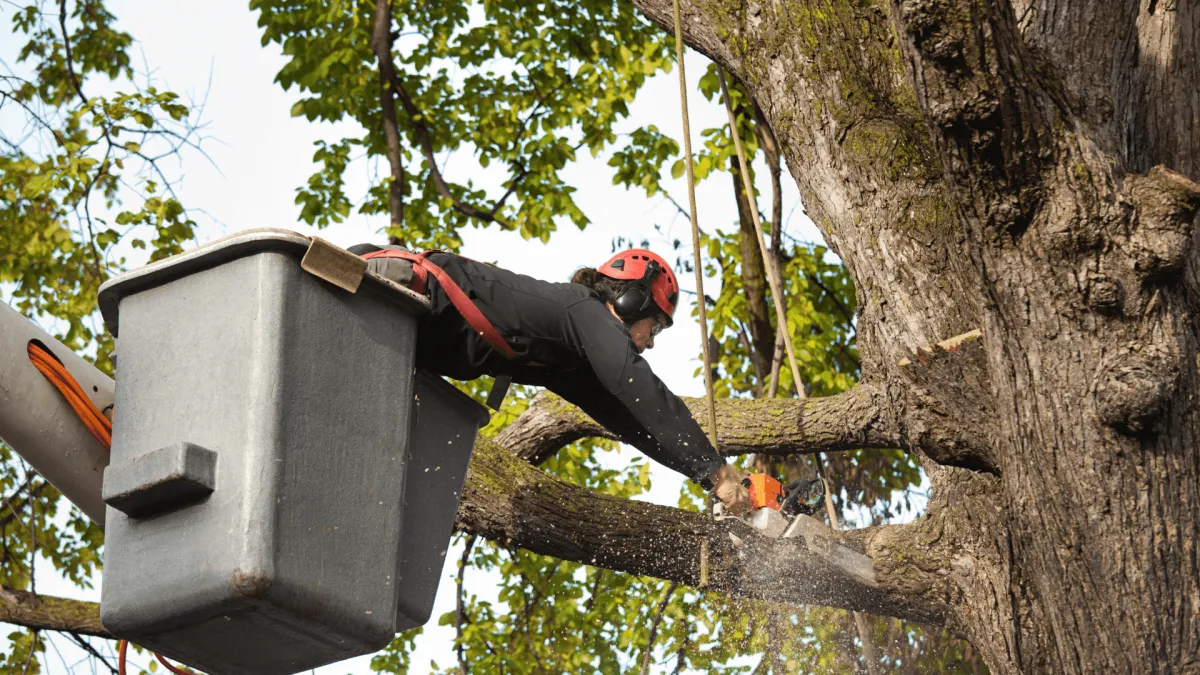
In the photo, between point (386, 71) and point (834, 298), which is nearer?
point (834, 298)

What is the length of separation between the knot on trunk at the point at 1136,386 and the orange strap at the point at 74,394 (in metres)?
1.98

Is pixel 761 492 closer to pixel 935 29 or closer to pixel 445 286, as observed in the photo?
pixel 445 286

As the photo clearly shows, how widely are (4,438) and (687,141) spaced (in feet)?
6.37

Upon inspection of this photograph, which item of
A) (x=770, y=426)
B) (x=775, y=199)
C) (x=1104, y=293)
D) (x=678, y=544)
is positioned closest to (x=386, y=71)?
(x=775, y=199)

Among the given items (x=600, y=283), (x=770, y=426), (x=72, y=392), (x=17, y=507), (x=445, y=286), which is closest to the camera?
(x=72, y=392)

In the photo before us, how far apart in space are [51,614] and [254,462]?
3.77m

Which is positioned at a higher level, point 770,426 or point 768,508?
point 770,426

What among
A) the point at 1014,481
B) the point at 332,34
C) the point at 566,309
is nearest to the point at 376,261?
the point at 566,309

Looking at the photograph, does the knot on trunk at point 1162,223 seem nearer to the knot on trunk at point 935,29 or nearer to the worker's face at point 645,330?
the knot on trunk at point 935,29

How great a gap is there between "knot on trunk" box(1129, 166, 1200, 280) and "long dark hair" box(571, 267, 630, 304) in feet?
5.57

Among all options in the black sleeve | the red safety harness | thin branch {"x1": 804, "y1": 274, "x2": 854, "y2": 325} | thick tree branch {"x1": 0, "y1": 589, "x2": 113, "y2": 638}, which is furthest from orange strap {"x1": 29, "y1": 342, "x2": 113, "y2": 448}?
thin branch {"x1": 804, "y1": 274, "x2": 854, "y2": 325}

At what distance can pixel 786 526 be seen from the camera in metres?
4.16

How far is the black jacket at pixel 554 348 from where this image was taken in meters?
3.76

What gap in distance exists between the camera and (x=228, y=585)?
274 cm
